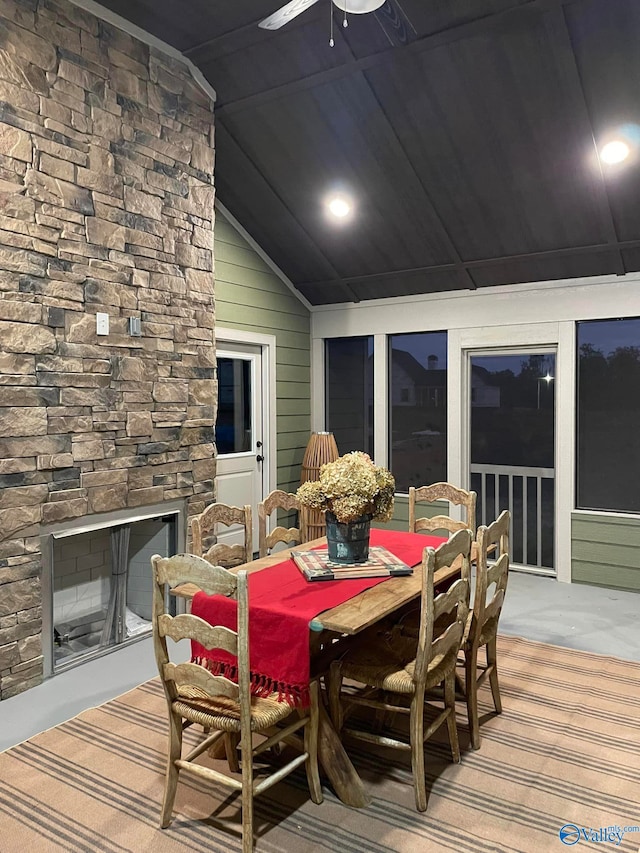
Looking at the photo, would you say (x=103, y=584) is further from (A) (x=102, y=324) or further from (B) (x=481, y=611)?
(B) (x=481, y=611)

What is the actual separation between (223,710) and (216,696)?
6 cm

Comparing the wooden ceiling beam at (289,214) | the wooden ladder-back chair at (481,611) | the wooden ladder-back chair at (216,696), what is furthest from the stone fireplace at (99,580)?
the wooden ceiling beam at (289,214)

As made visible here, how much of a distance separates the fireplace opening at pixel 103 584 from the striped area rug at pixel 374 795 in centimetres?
79

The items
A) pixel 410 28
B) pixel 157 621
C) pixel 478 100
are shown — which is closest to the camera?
pixel 157 621

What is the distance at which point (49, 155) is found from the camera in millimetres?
3457

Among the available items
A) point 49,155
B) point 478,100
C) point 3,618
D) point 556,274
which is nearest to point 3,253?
point 49,155

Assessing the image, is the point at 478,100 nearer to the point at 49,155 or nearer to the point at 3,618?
the point at 49,155

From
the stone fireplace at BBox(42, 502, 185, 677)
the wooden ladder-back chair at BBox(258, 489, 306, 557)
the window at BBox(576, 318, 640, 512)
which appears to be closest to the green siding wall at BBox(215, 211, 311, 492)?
the stone fireplace at BBox(42, 502, 185, 677)

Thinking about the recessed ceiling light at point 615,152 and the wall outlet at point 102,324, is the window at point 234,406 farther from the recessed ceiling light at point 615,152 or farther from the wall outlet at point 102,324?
the recessed ceiling light at point 615,152

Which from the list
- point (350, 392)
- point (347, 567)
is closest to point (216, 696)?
point (347, 567)

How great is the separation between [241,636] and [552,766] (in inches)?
59.6

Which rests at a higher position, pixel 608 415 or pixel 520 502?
pixel 608 415

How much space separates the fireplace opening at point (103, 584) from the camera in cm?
385

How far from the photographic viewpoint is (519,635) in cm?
418
